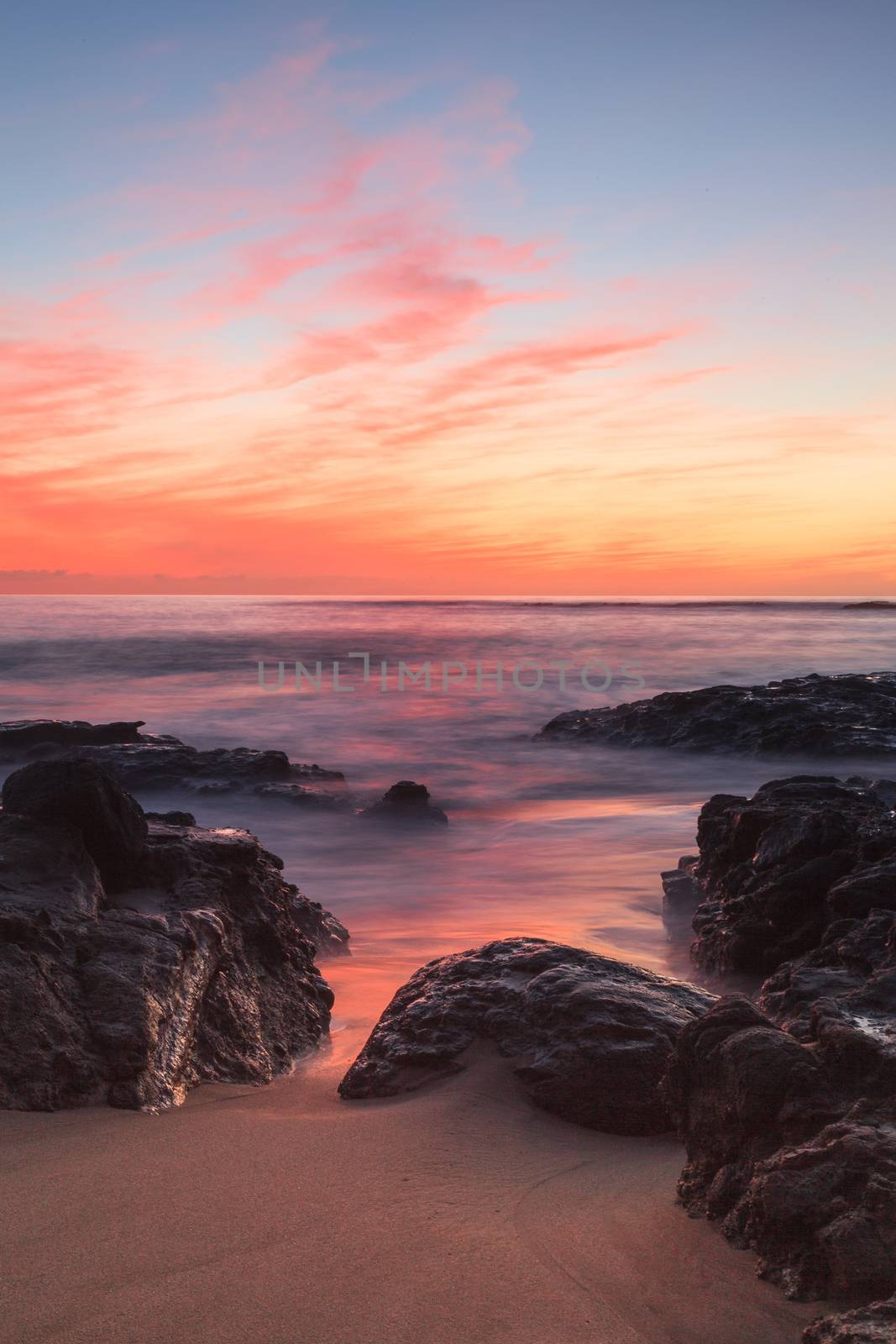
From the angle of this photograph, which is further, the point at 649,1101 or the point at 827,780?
the point at 827,780

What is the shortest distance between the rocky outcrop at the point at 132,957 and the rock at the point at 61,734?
381 inches

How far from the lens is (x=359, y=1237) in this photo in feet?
→ 7.25

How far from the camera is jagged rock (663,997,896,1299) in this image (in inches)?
73.4

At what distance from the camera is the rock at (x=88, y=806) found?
414cm

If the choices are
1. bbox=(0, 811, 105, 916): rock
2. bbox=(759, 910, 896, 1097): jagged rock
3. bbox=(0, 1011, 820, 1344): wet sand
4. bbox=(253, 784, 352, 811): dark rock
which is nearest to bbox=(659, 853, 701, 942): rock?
bbox=(759, 910, 896, 1097): jagged rock

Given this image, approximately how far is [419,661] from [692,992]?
38.0m

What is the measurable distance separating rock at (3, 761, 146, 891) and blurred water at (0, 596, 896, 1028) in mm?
1497

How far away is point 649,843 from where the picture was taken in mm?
10234

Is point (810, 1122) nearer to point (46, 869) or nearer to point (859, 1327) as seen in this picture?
point (859, 1327)

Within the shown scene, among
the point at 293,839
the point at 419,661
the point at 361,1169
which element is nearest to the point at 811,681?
the point at 293,839

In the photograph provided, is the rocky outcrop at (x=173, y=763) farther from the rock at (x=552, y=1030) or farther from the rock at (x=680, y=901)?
the rock at (x=552, y=1030)

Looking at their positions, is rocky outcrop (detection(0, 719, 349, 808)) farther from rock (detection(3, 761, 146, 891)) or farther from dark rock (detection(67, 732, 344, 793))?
rock (detection(3, 761, 146, 891))

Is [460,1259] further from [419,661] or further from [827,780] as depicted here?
[419,661]

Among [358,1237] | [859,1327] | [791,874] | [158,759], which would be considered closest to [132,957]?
[358,1237]
